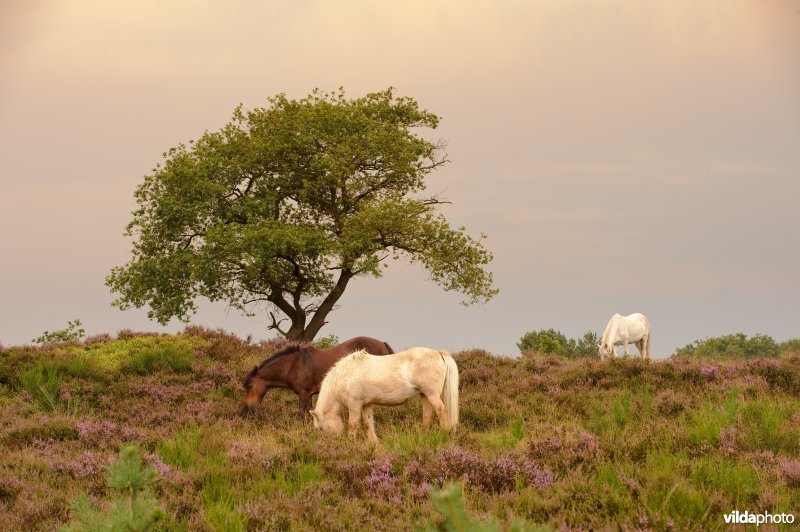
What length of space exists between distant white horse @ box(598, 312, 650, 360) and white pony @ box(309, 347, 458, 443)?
11946mm

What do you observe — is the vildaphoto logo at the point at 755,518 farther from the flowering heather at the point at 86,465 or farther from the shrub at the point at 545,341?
the shrub at the point at 545,341

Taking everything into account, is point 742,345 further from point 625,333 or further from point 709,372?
point 709,372

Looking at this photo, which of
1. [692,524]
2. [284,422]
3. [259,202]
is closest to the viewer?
[692,524]

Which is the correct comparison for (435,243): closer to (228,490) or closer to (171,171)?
(171,171)

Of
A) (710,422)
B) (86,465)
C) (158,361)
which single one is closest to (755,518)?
(710,422)

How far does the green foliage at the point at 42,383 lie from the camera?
16844 millimetres

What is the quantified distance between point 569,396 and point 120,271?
21105mm

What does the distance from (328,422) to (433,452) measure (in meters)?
3.35

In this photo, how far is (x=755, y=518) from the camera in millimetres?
7062

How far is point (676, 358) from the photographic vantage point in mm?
19391

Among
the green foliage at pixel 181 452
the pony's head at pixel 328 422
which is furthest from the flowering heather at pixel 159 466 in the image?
the pony's head at pixel 328 422

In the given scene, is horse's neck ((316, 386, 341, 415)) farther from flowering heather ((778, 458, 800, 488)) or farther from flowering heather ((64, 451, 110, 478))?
flowering heather ((778, 458, 800, 488))

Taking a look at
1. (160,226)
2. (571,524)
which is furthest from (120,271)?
(571,524)

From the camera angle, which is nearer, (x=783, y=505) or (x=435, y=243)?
(x=783, y=505)
